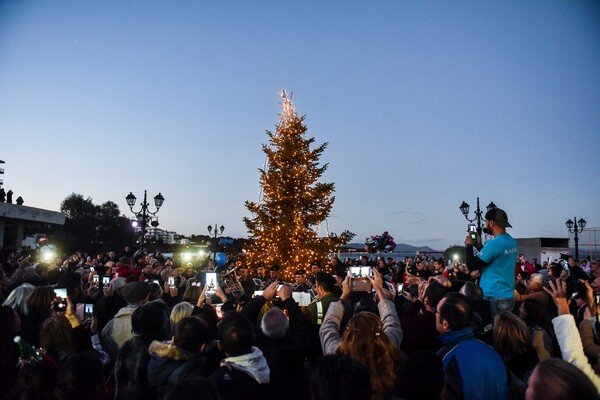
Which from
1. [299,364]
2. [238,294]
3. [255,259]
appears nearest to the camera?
[299,364]

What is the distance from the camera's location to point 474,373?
3.45 metres

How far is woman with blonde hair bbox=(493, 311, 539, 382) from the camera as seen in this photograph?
4188mm

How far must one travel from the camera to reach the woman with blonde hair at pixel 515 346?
419 centimetres

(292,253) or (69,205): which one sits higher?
(69,205)

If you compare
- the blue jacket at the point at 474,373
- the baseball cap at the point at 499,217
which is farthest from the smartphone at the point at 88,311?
the baseball cap at the point at 499,217

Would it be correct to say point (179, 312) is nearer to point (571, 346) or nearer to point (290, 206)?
point (571, 346)

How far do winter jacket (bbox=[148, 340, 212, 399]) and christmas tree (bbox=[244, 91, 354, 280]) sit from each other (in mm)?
20212

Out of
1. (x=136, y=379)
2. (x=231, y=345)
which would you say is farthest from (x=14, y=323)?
(x=231, y=345)

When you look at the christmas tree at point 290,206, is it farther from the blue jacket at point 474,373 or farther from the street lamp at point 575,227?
the blue jacket at point 474,373

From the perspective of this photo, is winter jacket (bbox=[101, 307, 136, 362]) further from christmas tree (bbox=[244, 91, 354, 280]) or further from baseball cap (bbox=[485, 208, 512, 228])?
christmas tree (bbox=[244, 91, 354, 280])

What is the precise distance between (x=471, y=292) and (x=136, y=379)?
4089mm

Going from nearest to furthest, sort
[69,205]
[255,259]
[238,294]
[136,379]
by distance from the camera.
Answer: [136,379]
[238,294]
[255,259]
[69,205]

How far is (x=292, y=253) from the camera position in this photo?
24.5 m

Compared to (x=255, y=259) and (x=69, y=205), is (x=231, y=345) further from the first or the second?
(x=69, y=205)
